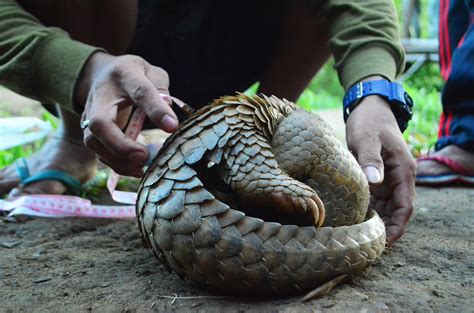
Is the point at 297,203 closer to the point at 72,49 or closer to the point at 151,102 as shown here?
the point at 151,102

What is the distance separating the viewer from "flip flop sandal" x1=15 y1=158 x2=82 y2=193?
8.73 feet

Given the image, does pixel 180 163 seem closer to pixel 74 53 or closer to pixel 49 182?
pixel 74 53

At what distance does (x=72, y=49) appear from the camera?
6.01 feet

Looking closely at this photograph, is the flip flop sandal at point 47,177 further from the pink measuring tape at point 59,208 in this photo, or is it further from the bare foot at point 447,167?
the bare foot at point 447,167

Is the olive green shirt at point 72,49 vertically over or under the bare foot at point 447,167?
over

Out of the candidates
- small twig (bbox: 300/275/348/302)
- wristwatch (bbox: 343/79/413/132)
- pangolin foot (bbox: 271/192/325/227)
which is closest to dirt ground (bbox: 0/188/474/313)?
small twig (bbox: 300/275/348/302)

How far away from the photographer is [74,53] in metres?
1.82

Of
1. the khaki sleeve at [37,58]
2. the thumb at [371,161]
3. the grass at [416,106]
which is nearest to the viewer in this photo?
the thumb at [371,161]

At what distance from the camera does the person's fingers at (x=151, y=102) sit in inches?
59.1

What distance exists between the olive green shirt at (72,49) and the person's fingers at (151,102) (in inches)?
12.8

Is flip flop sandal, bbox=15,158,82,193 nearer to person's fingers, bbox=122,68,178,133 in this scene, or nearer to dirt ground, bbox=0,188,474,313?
dirt ground, bbox=0,188,474,313

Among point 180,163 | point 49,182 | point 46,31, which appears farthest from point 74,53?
point 49,182

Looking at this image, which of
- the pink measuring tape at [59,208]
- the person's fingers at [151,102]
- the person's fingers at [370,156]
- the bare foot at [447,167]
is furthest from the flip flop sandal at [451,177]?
the person's fingers at [151,102]

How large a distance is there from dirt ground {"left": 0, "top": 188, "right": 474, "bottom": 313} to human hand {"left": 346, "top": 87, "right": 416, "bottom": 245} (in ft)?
0.35
